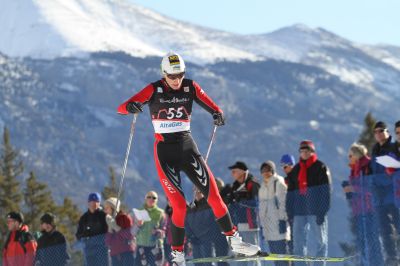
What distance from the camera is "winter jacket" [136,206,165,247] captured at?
16375 mm

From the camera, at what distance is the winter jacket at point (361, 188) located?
13.8 m

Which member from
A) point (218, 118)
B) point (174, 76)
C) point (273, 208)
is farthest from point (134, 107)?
point (273, 208)

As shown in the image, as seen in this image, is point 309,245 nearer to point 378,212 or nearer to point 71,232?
point 378,212

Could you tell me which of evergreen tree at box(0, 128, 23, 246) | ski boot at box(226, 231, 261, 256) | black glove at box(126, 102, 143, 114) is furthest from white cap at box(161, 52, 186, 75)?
evergreen tree at box(0, 128, 23, 246)

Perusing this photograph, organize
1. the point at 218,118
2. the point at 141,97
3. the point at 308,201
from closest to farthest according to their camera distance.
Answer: the point at 141,97
the point at 218,118
the point at 308,201

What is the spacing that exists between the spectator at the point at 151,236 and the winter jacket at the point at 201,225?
857 mm

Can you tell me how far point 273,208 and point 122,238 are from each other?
2.60 m

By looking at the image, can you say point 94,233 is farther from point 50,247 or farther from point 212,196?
point 212,196

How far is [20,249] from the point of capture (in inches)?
613

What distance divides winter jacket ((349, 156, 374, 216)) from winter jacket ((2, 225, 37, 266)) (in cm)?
500

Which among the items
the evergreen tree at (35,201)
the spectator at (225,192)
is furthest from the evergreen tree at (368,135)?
the spectator at (225,192)

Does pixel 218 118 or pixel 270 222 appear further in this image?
pixel 270 222

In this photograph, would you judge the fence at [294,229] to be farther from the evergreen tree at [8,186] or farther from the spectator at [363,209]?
the evergreen tree at [8,186]

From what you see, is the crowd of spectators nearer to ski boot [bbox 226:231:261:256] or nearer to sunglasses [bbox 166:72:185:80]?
ski boot [bbox 226:231:261:256]
